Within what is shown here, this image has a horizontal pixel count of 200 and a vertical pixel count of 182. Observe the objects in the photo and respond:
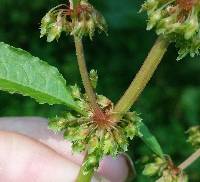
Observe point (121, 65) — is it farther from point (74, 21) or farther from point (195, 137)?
point (74, 21)

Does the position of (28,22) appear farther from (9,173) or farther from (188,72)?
(9,173)

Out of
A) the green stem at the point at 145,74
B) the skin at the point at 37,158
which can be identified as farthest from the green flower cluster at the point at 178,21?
the skin at the point at 37,158

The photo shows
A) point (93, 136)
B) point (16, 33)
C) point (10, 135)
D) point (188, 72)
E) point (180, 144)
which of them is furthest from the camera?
point (16, 33)

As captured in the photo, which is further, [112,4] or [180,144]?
[112,4]

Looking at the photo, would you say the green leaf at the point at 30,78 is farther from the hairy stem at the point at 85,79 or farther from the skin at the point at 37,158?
the skin at the point at 37,158

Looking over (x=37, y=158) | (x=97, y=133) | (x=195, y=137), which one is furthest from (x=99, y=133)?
(x=37, y=158)

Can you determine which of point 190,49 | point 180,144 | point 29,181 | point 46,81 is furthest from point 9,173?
point 180,144
